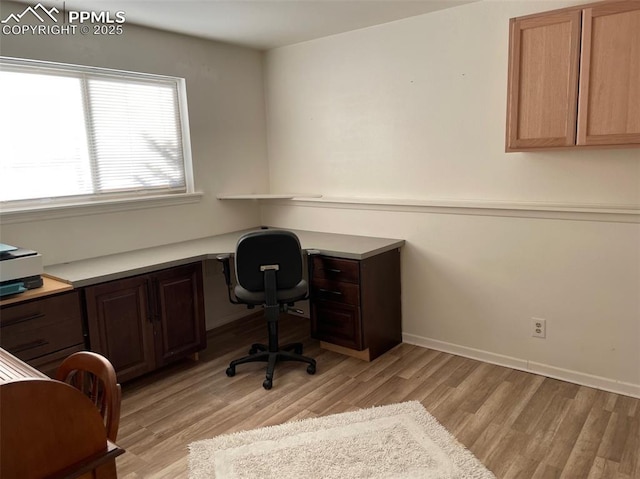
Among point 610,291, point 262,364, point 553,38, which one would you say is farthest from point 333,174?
point 610,291

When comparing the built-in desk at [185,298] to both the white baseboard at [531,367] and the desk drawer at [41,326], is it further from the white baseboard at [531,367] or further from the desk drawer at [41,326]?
the white baseboard at [531,367]

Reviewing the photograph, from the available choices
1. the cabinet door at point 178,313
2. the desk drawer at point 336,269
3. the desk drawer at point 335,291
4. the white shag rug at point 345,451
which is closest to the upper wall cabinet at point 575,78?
the desk drawer at point 336,269

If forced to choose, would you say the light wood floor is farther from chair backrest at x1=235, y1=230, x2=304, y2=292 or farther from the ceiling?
the ceiling

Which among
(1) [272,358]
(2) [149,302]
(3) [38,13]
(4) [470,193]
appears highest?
(3) [38,13]

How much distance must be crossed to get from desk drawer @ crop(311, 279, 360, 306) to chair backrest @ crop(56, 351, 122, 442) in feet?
6.43

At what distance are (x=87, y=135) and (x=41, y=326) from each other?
139 cm

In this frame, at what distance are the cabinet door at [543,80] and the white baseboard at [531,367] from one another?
4.64 ft

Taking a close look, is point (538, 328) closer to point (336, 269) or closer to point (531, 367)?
point (531, 367)

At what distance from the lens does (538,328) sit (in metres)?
3.08

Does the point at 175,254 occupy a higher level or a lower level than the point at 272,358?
higher

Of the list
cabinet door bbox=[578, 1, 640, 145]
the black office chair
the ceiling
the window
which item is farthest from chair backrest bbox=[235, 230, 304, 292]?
cabinet door bbox=[578, 1, 640, 145]

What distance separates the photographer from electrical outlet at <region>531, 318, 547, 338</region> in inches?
121

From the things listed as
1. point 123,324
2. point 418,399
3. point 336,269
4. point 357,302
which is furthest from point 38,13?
point 418,399

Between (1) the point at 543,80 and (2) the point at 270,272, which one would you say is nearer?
(1) the point at 543,80
